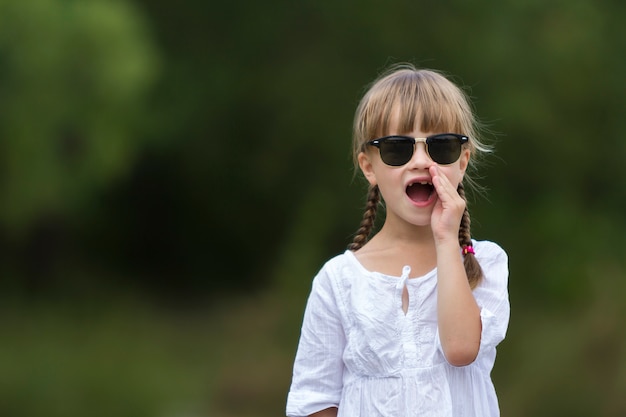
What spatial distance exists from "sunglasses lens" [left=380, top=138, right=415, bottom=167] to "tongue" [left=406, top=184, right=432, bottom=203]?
0.05 metres

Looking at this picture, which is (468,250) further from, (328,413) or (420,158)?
(328,413)

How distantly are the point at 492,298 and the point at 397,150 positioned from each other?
0.30 m

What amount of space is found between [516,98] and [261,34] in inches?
96.9

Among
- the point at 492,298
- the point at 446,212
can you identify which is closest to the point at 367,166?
the point at 446,212

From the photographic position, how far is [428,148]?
5.64 ft

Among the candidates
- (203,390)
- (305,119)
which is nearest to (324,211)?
(305,119)

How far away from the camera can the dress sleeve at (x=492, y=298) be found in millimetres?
1665

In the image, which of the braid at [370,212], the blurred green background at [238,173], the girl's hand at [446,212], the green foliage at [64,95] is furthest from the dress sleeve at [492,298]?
the green foliage at [64,95]

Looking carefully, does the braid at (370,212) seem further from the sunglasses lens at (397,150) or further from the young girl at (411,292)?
the sunglasses lens at (397,150)

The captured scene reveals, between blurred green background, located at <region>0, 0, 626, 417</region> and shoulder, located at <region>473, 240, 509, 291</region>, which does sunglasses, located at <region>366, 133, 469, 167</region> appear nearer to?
shoulder, located at <region>473, 240, 509, 291</region>

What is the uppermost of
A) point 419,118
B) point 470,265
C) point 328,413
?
point 419,118

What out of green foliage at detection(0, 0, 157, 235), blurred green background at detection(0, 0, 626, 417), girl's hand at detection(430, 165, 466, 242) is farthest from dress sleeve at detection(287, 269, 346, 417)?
green foliage at detection(0, 0, 157, 235)

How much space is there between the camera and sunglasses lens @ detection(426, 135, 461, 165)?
5.64 feet

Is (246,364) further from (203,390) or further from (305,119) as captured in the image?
(305,119)
